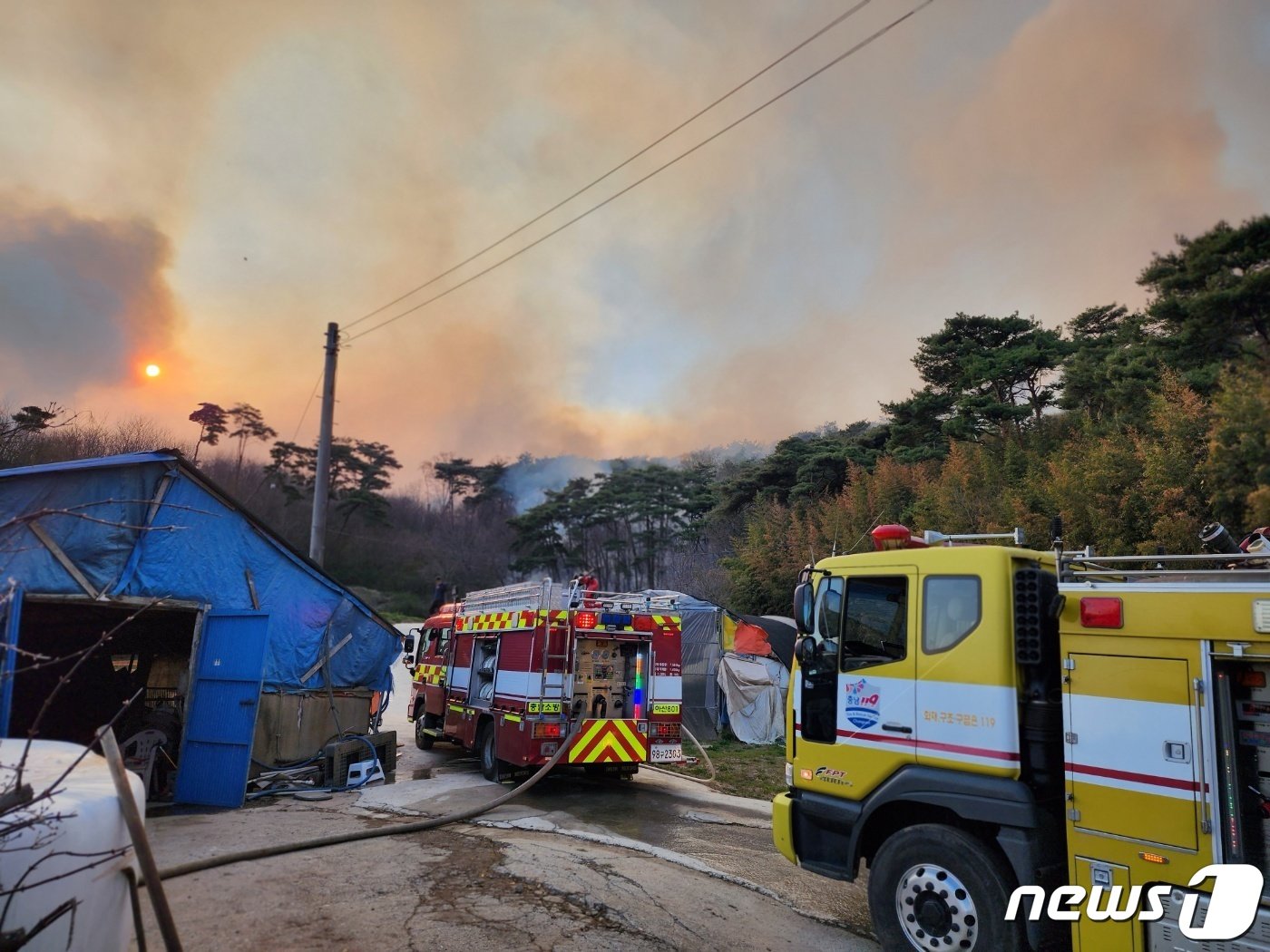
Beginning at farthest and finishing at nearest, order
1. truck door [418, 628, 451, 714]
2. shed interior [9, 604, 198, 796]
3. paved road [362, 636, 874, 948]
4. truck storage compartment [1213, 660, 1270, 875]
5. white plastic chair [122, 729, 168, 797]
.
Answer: truck door [418, 628, 451, 714], shed interior [9, 604, 198, 796], white plastic chair [122, 729, 168, 797], paved road [362, 636, 874, 948], truck storage compartment [1213, 660, 1270, 875]

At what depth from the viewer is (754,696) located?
16.6 meters

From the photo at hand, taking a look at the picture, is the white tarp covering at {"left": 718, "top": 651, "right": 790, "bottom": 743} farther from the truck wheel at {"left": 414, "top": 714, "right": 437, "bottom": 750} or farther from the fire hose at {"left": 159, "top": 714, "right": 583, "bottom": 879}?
the fire hose at {"left": 159, "top": 714, "right": 583, "bottom": 879}

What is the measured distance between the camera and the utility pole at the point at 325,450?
16328 mm

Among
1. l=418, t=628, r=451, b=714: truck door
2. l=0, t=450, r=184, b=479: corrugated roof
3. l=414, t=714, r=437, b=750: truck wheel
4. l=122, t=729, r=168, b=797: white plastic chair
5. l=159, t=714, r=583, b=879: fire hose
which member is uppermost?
l=0, t=450, r=184, b=479: corrugated roof

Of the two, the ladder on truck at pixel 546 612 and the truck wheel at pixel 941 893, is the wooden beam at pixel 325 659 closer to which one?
the ladder on truck at pixel 546 612

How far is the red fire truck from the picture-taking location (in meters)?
9.96

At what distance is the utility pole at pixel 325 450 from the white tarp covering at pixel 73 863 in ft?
42.3

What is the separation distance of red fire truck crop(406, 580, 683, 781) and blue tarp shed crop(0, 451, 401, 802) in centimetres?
260

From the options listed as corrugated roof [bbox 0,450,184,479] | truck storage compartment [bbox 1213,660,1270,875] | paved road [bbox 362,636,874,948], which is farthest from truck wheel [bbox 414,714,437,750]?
truck storage compartment [bbox 1213,660,1270,875]

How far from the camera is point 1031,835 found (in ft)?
14.1

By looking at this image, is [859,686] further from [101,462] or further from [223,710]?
[101,462]

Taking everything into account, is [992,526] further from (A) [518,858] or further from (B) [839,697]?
(A) [518,858]

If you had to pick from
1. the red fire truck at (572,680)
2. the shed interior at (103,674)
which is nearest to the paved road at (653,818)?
the red fire truck at (572,680)

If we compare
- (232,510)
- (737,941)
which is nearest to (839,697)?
(737,941)
